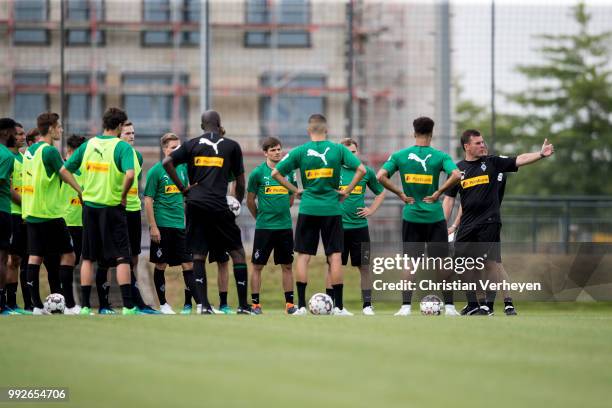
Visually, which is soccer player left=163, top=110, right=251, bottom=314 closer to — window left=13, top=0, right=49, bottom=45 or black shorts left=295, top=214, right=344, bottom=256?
black shorts left=295, top=214, right=344, bottom=256

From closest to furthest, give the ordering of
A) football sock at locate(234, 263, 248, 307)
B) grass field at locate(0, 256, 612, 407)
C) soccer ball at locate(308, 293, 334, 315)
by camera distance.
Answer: grass field at locate(0, 256, 612, 407) → soccer ball at locate(308, 293, 334, 315) → football sock at locate(234, 263, 248, 307)

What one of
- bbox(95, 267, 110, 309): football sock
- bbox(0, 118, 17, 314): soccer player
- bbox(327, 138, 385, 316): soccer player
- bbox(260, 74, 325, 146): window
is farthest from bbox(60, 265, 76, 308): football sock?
bbox(260, 74, 325, 146): window

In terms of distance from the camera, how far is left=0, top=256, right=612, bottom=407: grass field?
4672 millimetres

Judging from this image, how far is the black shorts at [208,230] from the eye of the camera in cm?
1042

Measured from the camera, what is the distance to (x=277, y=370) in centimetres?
550

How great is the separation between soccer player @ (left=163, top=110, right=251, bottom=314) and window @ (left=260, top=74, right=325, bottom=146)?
55.6 ft

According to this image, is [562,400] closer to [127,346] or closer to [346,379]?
[346,379]

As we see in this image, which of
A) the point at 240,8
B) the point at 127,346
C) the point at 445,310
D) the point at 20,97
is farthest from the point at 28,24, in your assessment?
the point at 127,346

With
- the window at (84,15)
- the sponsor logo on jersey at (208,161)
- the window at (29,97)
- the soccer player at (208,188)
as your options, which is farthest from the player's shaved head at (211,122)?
the window at (84,15)

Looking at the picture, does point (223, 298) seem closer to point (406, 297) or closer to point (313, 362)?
point (406, 297)

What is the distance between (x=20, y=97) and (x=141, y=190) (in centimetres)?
1365

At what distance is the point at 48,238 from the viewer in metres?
10.8

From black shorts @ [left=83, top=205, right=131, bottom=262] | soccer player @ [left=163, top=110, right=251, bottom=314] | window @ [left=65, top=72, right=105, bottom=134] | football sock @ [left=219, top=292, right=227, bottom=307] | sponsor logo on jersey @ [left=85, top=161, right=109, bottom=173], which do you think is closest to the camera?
black shorts @ [left=83, top=205, right=131, bottom=262]

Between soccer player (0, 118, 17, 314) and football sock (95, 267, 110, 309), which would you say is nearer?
soccer player (0, 118, 17, 314)
